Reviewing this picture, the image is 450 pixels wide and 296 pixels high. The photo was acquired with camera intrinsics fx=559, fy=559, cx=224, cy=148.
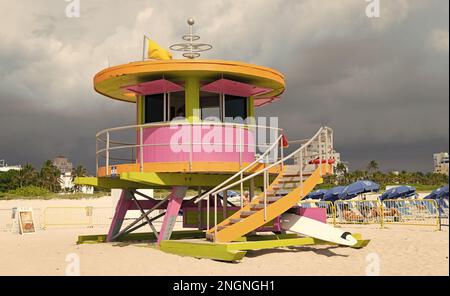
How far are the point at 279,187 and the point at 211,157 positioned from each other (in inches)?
85.4

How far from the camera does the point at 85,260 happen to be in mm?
13805

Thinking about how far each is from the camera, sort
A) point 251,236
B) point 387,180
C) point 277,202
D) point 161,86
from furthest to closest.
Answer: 1. point 387,180
2. point 251,236
3. point 161,86
4. point 277,202

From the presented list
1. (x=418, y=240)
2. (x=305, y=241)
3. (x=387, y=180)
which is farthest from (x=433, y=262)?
(x=387, y=180)

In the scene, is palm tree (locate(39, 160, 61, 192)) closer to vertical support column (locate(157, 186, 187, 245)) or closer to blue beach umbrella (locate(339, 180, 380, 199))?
blue beach umbrella (locate(339, 180, 380, 199))

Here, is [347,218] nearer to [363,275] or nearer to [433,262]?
[433,262]

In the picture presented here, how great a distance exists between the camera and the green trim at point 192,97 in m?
16.6

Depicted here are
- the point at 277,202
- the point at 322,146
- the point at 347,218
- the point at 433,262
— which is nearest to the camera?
the point at 433,262

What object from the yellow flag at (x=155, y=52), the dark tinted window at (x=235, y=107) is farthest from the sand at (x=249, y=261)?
the yellow flag at (x=155, y=52)

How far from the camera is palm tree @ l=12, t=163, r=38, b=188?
382 ft

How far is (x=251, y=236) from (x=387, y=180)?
3603 inches

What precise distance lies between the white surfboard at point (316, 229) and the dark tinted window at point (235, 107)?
3.65 m

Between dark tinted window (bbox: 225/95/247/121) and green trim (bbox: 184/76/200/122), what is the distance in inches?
42.8

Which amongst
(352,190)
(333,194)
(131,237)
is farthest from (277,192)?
(333,194)

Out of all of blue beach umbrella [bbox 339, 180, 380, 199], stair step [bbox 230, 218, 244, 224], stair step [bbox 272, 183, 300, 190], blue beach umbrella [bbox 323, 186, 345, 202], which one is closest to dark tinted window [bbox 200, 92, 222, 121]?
stair step [bbox 272, 183, 300, 190]
